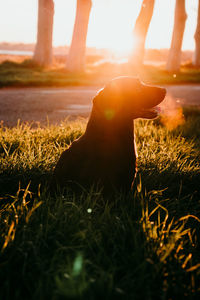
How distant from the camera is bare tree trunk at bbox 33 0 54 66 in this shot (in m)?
15.4

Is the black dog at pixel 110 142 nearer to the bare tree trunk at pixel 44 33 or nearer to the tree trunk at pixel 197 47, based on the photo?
the bare tree trunk at pixel 44 33

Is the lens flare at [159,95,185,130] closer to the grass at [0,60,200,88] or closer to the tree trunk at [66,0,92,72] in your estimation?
the grass at [0,60,200,88]

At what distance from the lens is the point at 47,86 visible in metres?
10.8

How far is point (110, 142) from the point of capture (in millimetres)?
2213

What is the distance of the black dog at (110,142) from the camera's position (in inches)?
87.3

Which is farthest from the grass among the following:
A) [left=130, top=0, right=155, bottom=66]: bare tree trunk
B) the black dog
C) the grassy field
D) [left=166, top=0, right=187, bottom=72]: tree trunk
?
the grassy field

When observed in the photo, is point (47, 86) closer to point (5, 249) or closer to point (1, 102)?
point (1, 102)

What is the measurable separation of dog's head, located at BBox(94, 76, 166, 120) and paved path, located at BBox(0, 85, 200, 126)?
131 inches

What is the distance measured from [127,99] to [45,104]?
222 inches

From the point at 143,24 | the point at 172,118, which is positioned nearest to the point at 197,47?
the point at 143,24

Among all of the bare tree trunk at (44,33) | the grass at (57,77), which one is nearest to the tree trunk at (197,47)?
the grass at (57,77)

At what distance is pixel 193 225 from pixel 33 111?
5379 millimetres

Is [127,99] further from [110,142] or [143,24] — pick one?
[143,24]

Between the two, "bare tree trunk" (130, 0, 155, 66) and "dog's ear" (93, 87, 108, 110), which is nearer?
"dog's ear" (93, 87, 108, 110)
